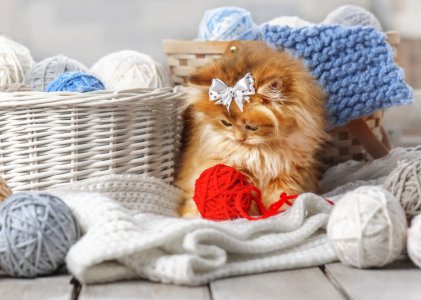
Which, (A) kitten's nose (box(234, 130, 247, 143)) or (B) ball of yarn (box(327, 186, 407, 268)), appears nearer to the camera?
(B) ball of yarn (box(327, 186, 407, 268))

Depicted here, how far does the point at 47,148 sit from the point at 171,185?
0.34m

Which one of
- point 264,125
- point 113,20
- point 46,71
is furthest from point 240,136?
point 113,20

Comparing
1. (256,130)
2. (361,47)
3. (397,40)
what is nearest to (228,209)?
(256,130)

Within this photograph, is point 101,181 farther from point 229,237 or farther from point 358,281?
point 358,281

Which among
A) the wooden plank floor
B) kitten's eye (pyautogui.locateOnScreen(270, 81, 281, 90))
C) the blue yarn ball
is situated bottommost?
the wooden plank floor

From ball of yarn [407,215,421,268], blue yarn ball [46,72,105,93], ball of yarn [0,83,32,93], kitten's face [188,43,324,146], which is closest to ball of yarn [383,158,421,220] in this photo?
ball of yarn [407,215,421,268]

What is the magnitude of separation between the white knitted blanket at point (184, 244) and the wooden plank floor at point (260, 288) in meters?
0.02

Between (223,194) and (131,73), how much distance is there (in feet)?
1.67

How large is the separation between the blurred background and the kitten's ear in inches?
A: 39.1

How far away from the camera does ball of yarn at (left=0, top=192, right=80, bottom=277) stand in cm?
124

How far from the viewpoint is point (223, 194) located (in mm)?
1598

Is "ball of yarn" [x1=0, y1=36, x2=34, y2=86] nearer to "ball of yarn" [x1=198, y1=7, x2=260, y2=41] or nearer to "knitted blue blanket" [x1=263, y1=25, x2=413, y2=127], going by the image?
"ball of yarn" [x1=198, y1=7, x2=260, y2=41]

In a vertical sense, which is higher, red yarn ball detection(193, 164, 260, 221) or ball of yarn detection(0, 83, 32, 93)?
ball of yarn detection(0, 83, 32, 93)

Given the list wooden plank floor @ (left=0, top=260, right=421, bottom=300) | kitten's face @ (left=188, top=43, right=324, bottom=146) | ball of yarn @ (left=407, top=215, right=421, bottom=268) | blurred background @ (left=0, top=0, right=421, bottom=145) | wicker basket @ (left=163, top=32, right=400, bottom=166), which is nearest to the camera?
wooden plank floor @ (left=0, top=260, right=421, bottom=300)
